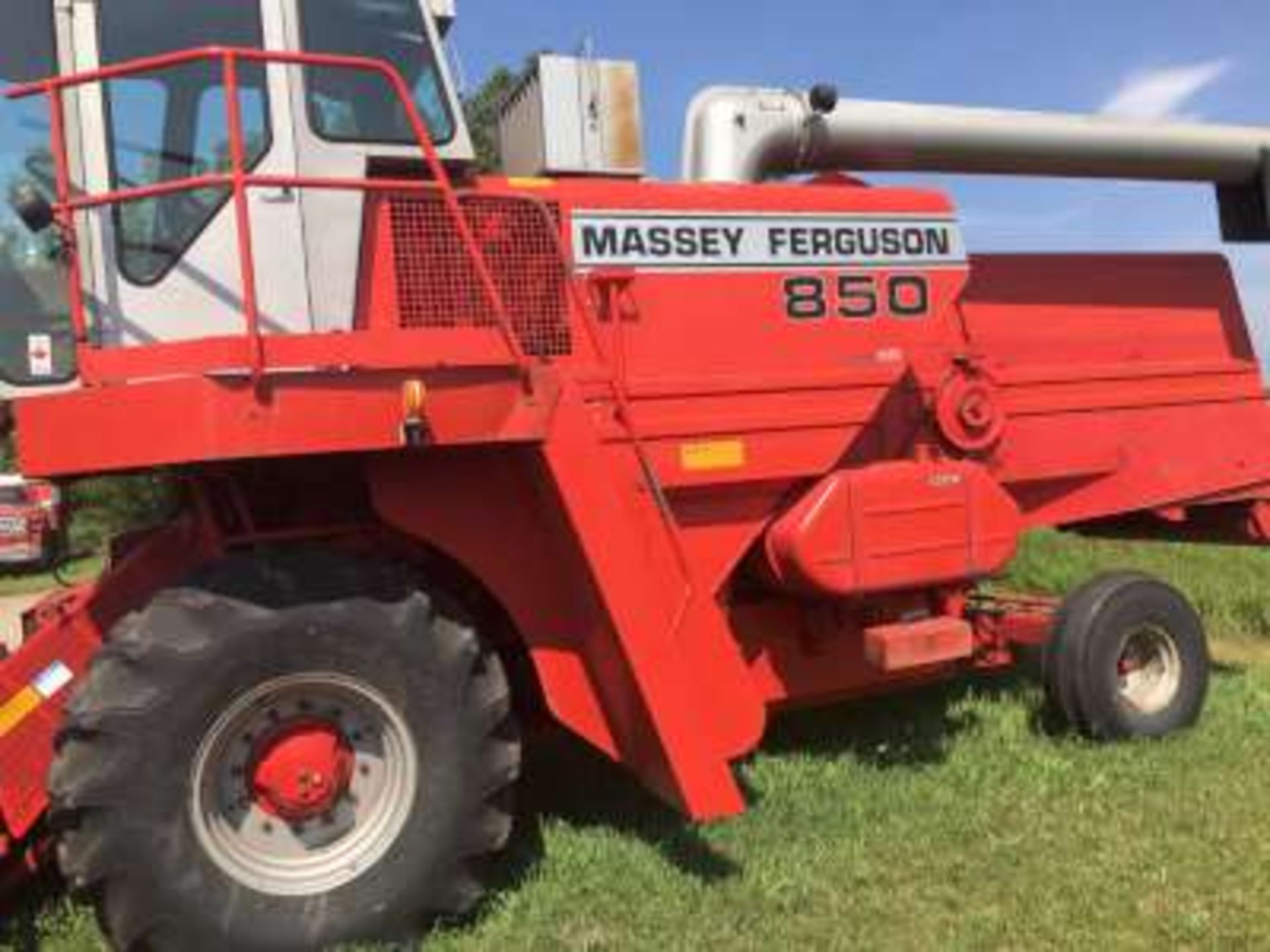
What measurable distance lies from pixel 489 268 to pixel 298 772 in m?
1.87

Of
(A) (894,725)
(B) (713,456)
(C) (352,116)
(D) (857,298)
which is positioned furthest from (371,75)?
(A) (894,725)

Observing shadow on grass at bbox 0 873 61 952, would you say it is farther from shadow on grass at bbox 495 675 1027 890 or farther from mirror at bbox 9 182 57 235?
mirror at bbox 9 182 57 235

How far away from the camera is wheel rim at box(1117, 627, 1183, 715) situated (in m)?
6.60

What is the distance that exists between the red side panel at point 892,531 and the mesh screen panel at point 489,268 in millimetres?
1137

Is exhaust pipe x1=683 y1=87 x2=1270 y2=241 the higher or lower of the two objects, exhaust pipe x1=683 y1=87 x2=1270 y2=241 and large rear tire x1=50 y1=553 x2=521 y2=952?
the higher

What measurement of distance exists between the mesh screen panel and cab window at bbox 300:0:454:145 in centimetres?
28

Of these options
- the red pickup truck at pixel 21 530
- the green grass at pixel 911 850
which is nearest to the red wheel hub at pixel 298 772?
the green grass at pixel 911 850

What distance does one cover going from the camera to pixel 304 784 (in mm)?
4367

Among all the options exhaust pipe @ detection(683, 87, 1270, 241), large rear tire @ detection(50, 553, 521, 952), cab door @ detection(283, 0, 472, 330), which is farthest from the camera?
exhaust pipe @ detection(683, 87, 1270, 241)

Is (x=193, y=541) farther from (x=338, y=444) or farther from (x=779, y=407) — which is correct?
(x=779, y=407)

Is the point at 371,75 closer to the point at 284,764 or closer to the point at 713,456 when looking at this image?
the point at 713,456

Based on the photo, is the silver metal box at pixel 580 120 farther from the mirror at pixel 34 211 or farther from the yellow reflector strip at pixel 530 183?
the mirror at pixel 34 211

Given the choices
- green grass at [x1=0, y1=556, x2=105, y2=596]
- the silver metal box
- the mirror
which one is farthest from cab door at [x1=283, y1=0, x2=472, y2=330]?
green grass at [x1=0, y1=556, x2=105, y2=596]

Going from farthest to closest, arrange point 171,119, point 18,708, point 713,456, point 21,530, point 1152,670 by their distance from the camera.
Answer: point 21,530 → point 1152,670 → point 713,456 → point 171,119 → point 18,708
